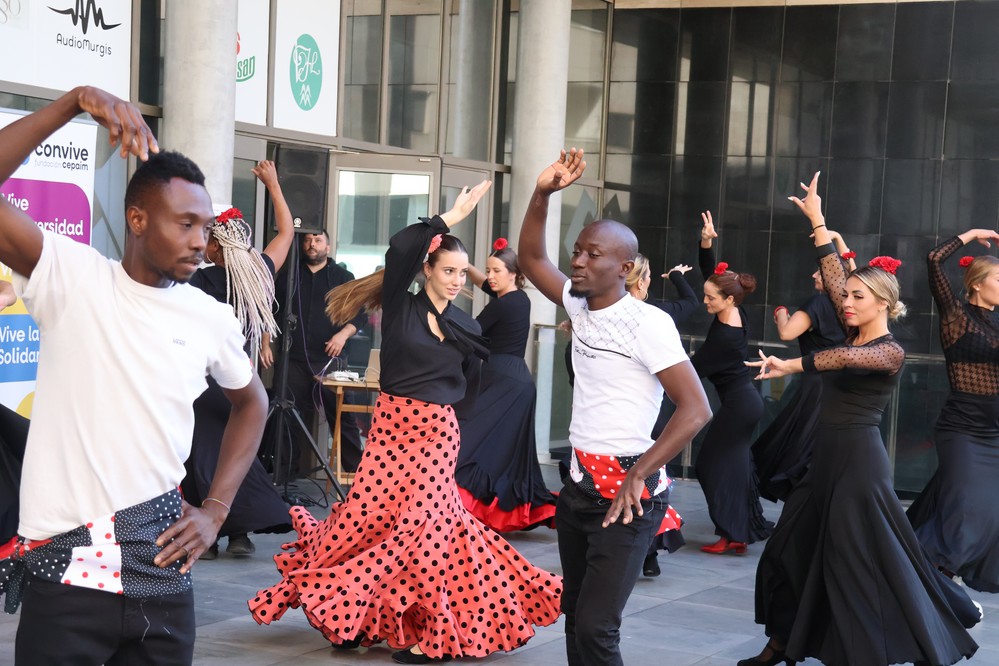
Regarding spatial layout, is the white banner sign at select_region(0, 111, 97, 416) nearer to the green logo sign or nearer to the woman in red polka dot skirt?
the green logo sign

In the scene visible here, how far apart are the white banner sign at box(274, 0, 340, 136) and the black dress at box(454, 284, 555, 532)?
3.63 m

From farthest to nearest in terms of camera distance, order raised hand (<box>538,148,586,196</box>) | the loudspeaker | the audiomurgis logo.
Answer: the loudspeaker < the audiomurgis logo < raised hand (<box>538,148,586,196</box>)

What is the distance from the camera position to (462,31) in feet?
45.3

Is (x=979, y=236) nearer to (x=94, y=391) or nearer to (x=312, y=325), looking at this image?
(x=312, y=325)

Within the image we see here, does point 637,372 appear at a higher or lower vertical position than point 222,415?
higher

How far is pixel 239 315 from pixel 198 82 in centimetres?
280

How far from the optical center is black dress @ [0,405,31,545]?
512cm

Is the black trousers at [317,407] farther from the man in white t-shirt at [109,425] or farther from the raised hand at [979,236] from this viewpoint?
the man in white t-shirt at [109,425]

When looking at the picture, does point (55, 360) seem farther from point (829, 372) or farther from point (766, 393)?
point (766, 393)

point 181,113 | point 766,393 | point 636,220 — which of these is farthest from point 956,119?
point 181,113

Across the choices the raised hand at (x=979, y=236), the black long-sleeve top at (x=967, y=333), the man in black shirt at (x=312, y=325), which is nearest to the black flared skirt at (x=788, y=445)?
the black long-sleeve top at (x=967, y=333)

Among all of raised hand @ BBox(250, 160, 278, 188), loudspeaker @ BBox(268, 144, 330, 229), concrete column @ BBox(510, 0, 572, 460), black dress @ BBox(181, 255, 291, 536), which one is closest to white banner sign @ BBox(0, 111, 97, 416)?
loudspeaker @ BBox(268, 144, 330, 229)

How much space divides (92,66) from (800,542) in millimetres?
6232

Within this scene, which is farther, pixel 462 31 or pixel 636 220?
pixel 636 220
